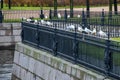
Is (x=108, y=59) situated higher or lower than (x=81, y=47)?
lower

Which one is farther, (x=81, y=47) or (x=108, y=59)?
(x=81, y=47)

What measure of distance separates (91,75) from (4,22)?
2044 cm

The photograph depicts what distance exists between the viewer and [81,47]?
40.3 feet

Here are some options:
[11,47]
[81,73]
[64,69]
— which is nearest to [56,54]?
[64,69]

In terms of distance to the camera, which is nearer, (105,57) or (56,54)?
A: (105,57)

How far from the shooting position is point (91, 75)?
10828mm

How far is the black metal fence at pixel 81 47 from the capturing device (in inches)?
421

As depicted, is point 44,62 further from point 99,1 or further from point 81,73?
point 99,1

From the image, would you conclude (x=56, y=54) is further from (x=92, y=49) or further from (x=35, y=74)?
(x=92, y=49)

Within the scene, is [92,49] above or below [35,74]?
above

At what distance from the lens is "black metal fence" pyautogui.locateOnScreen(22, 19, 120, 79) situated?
10.7 metres

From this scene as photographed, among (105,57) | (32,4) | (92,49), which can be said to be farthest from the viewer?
(32,4)

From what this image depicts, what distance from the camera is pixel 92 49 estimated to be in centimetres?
1167

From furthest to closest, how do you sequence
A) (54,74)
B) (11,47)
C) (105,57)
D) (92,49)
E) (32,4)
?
(32,4), (11,47), (54,74), (92,49), (105,57)
